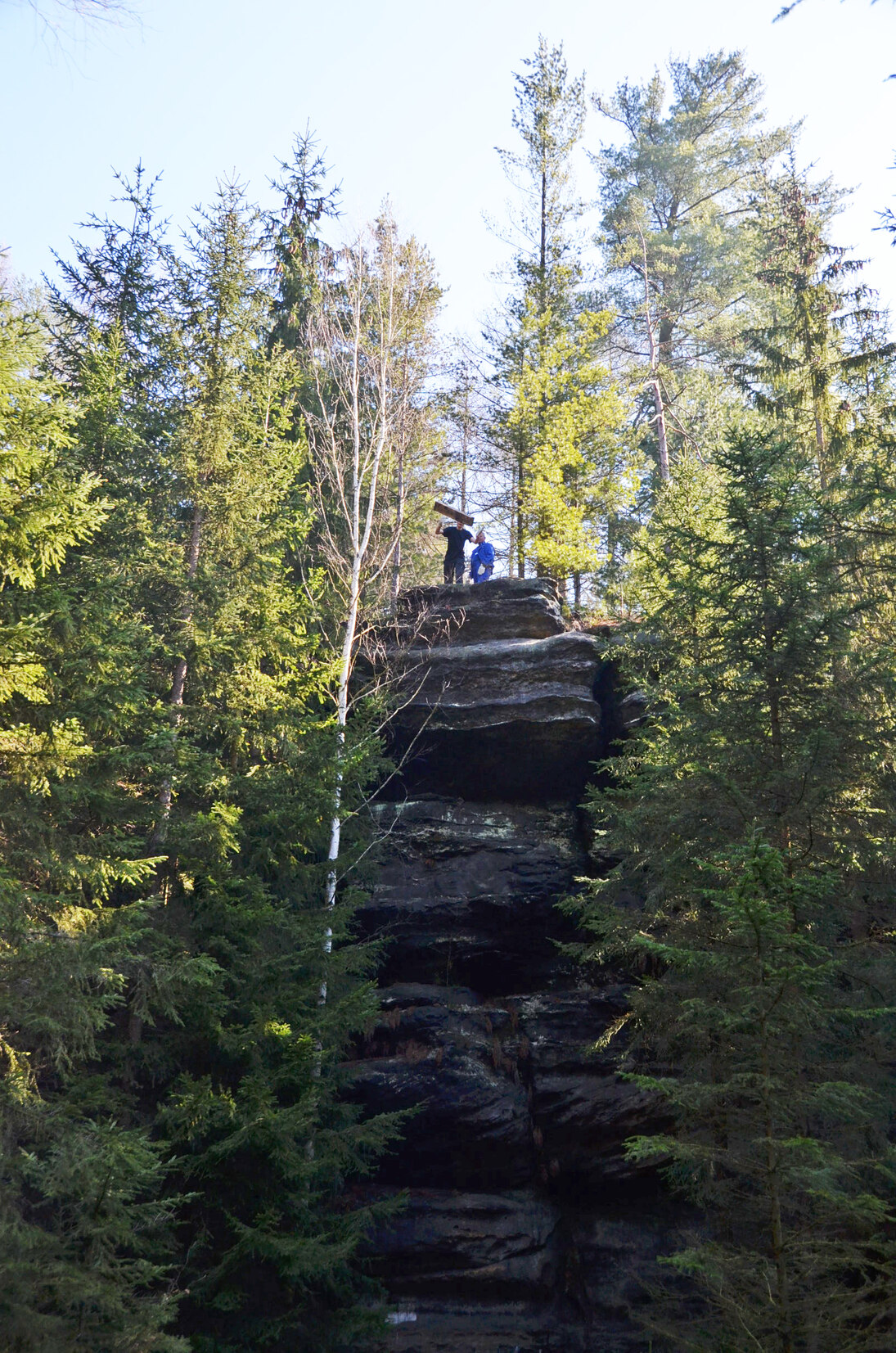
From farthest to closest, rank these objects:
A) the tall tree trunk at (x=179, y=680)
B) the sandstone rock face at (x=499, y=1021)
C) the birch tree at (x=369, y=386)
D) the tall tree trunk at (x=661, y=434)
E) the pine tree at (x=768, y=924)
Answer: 1. the tall tree trunk at (x=661, y=434)
2. the birch tree at (x=369, y=386)
3. the sandstone rock face at (x=499, y=1021)
4. the tall tree trunk at (x=179, y=680)
5. the pine tree at (x=768, y=924)

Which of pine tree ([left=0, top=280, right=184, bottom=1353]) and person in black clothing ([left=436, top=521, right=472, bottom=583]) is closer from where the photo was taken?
pine tree ([left=0, top=280, right=184, bottom=1353])

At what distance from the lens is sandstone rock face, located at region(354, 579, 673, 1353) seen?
1267 cm

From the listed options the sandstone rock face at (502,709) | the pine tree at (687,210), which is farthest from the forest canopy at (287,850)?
the pine tree at (687,210)

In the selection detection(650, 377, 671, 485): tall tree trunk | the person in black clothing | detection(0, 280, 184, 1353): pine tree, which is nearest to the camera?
detection(0, 280, 184, 1353): pine tree

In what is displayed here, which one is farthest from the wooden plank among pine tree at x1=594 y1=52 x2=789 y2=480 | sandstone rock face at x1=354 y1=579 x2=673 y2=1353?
pine tree at x1=594 y1=52 x2=789 y2=480

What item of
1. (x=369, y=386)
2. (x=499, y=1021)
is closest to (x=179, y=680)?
(x=499, y=1021)

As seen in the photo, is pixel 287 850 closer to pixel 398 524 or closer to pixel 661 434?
pixel 398 524

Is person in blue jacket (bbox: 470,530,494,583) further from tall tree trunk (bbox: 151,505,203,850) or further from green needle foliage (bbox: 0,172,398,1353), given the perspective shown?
tall tree trunk (bbox: 151,505,203,850)

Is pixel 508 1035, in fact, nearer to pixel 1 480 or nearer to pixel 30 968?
pixel 30 968

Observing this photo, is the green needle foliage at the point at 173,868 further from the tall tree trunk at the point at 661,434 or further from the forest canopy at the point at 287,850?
the tall tree trunk at the point at 661,434

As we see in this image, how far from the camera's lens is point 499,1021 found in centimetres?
1486

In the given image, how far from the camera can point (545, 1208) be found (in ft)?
44.8

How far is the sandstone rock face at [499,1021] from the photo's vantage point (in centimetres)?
1267

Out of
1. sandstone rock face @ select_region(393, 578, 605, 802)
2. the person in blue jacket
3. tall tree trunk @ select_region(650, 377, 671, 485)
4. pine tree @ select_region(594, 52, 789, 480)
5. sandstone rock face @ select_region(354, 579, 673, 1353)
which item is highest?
pine tree @ select_region(594, 52, 789, 480)
